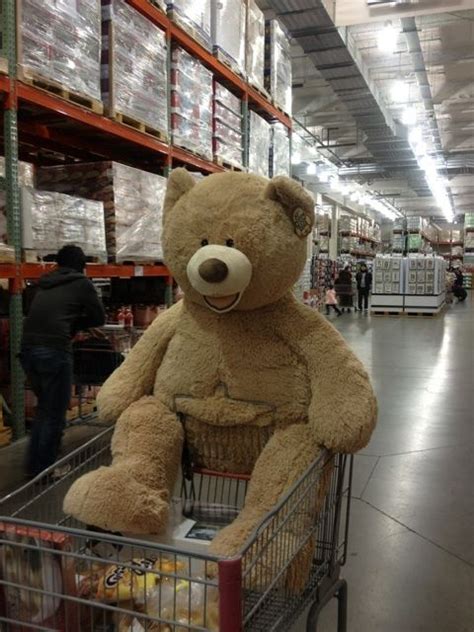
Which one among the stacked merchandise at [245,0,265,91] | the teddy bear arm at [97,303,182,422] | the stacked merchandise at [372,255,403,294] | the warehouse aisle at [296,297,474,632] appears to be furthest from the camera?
the stacked merchandise at [372,255,403,294]

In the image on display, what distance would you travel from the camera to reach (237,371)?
1987 millimetres

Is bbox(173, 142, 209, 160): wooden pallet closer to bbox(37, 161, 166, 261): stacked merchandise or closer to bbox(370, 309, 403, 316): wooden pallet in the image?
bbox(37, 161, 166, 261): stacked merchandise

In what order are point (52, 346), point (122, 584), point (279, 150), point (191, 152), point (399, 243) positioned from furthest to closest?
point (399, 243), point (279, 150), point (191, 152), point (52, 346), point (122, 584)

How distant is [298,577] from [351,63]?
33.1 feet

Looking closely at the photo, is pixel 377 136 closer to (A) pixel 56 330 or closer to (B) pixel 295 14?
(B) pixel 295 14

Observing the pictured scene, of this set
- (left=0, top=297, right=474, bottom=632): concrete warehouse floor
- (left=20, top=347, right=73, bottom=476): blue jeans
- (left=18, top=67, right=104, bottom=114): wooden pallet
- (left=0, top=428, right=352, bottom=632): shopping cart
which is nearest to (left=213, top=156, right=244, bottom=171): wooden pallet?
(left=18, top=67, right=104, bottom=114): wooden pallet

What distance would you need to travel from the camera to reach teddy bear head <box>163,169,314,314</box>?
1.85 metres

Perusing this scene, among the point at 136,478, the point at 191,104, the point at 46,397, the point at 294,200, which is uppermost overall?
the point at 191,104

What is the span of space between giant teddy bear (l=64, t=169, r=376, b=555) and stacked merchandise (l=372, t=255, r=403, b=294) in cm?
1659

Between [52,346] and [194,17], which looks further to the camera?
[194,17]

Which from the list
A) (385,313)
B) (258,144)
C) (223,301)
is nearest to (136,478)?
(223,301)

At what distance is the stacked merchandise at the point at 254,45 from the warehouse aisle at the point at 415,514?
4.18m

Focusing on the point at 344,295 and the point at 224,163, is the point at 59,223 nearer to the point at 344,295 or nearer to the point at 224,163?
the point at 224,163

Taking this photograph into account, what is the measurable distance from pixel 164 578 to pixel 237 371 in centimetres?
70
